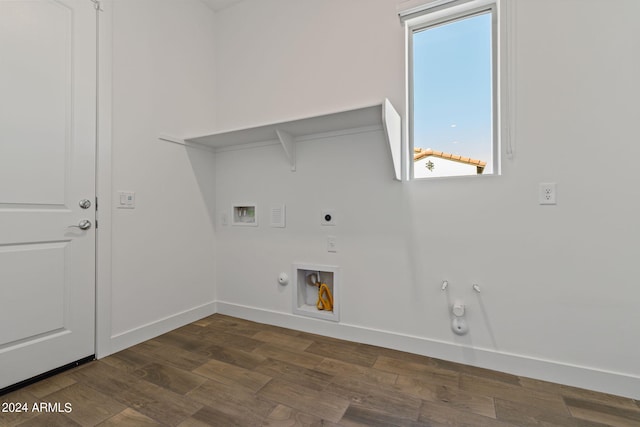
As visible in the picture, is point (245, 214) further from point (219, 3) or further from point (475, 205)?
point (219, 3)

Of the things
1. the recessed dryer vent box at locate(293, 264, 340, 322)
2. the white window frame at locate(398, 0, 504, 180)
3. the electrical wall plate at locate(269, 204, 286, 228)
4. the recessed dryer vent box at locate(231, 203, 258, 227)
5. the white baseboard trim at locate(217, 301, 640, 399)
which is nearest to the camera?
the white baseboard trim at locate(217, 301, 640, 399)

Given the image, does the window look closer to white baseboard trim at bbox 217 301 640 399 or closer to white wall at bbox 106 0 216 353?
white baseboard trim at bbox 217 301 640 399

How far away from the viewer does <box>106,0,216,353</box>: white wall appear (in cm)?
191

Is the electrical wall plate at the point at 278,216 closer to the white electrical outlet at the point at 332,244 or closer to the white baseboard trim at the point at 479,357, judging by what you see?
the white electrical outlet at the point at 332,244

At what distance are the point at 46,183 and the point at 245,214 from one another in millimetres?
1280

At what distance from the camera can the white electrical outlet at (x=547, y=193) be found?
1518mm

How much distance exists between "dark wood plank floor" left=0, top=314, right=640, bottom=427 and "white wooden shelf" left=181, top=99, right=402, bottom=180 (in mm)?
1197

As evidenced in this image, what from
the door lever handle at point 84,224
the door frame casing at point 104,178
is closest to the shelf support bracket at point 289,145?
the door frame casing at point 104,178

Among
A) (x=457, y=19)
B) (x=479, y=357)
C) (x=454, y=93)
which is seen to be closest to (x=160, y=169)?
(x=454, y=93)

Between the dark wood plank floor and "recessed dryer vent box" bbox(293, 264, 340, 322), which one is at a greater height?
"recessed dryer vent box" bbox(293, 264, 340, 322)

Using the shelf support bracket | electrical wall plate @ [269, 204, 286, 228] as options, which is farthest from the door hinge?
electrical wall plate @ [269, 204, 286, 228]

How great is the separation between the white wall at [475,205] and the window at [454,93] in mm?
139

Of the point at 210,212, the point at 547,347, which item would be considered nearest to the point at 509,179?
the point at 547,347

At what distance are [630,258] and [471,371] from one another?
0.98m
